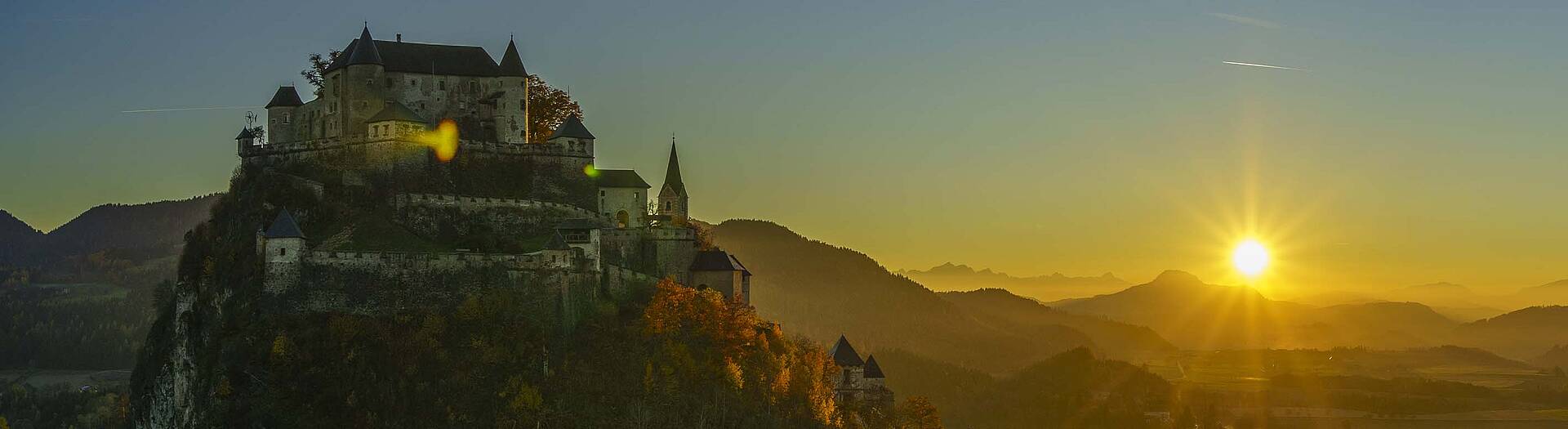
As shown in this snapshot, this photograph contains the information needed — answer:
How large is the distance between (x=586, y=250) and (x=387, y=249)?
34.5 feet

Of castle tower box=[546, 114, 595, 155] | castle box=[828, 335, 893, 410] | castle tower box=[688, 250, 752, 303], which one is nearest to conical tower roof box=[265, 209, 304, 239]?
castle tower box=[546, 114, 595, 155]

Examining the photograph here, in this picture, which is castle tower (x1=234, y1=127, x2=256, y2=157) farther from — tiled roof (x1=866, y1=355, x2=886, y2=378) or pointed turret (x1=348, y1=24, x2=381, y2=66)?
tiled roof (x1=866, y1=355, x2=886, y2=378)

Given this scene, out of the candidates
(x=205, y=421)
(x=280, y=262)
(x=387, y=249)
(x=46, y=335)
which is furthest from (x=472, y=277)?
(x=46, y=335)

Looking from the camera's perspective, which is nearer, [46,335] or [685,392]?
[685,392]

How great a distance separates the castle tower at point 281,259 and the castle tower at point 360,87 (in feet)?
38.4

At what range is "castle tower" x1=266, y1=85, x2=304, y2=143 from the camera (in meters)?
83.2

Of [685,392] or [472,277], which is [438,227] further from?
[685,392]

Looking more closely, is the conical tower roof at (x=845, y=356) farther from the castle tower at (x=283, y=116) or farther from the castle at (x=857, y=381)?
the castle tower at (x=283, y=116)

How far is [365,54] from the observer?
80.8 m

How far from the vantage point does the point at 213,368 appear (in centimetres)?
6938

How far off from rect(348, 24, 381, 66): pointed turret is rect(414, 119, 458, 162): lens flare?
515 cm

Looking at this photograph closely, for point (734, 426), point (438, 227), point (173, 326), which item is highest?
point (438, 227)

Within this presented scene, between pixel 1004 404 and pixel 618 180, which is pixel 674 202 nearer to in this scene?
pixel 618 180

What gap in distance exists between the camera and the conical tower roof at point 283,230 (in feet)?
226
